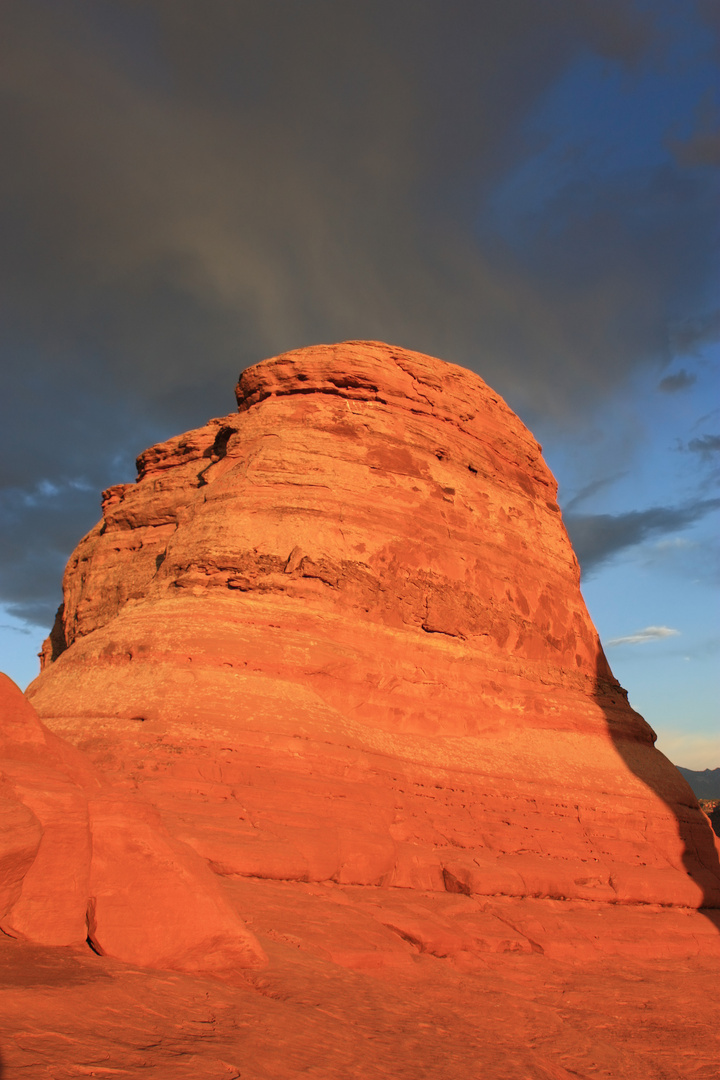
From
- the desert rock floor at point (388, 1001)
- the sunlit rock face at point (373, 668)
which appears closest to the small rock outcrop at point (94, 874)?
the desert rock floor at point (388, 1001)

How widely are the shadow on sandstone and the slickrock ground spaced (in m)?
0.08

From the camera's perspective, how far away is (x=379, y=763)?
1209 centimetres

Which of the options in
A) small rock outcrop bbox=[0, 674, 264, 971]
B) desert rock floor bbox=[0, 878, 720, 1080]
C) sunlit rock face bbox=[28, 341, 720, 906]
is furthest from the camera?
sunlit rock face bbox=[28, 341, 720, 906]

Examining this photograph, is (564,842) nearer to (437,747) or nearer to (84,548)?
(437,747)

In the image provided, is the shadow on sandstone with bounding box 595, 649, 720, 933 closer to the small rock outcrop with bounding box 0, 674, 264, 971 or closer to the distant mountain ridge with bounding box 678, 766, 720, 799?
the small rock outcrop with bounding box 0, 674, 264, 971

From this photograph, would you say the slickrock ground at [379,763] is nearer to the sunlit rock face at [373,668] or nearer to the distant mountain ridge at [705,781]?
the sunlit rock face at [373,668]

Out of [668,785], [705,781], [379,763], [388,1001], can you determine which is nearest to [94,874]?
[388,1001]

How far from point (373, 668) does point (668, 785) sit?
9.16 metres

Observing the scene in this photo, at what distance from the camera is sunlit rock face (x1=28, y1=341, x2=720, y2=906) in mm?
10688

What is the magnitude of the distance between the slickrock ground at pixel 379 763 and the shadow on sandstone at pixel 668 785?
80 millimetres

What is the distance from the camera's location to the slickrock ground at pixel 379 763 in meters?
5.41

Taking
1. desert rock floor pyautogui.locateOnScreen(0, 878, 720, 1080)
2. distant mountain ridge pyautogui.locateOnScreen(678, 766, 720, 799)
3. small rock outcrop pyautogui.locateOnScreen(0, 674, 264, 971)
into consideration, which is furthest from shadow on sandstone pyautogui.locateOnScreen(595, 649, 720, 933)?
distant mountain ridge pyautogui.locateOnScreen(678, 766, 720, 799)

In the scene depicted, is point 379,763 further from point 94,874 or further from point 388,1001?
point 94,874

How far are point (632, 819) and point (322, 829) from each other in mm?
8922
